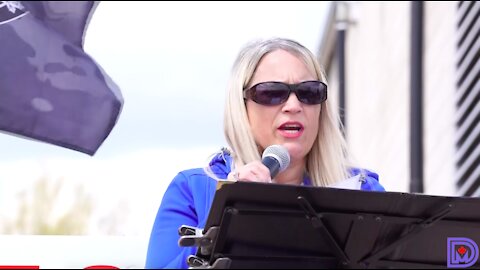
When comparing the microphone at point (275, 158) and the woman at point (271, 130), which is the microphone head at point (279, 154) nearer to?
the microphone at point (275, 158)

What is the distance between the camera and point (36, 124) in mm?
4887

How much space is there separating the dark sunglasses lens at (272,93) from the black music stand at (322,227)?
701mm

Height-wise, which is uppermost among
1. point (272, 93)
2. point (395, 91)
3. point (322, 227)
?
point (395, 91)

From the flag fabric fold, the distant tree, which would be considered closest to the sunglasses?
the distant tree

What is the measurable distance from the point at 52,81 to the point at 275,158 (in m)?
1.96

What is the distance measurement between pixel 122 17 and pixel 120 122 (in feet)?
2.72

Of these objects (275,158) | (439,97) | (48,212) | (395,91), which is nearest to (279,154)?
(275,158)

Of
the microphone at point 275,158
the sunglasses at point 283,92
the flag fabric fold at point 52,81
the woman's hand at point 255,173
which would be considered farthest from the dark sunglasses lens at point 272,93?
the flag fabric fold at point 52,81

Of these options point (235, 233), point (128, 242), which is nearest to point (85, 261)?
point (128, 242)

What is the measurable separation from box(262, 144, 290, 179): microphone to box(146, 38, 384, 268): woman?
0.56 feet

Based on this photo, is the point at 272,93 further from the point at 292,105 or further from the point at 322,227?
the point at 322,227

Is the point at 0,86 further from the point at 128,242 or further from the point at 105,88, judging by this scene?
the point at 128,242

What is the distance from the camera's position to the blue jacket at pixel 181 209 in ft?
11.1

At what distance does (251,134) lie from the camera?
372 centimetres
